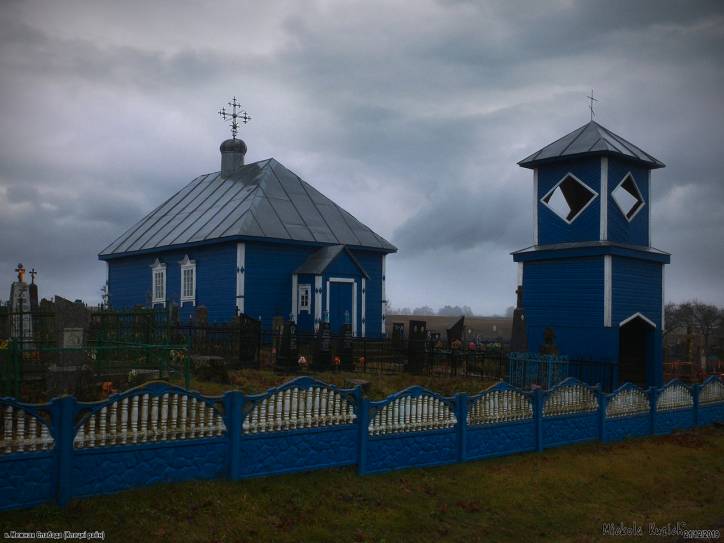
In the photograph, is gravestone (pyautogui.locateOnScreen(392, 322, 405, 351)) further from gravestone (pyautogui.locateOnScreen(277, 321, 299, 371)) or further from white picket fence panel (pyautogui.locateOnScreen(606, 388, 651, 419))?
white picket fence panel (pyautogui.locateOnScreen(606, 388, 651, 419))

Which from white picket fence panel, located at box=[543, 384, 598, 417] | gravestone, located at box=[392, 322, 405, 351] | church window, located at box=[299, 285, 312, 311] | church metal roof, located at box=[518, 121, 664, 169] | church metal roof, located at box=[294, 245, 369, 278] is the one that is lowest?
white picket fence panel, located at box=[543, 384, 598, 417]

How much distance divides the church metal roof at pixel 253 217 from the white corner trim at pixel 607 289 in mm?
13579

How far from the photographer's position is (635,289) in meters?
19.5

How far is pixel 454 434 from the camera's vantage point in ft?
36.3

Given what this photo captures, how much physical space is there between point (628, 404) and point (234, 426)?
31.5 feet

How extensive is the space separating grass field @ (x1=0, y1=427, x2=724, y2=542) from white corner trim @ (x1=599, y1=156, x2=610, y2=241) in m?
7.70

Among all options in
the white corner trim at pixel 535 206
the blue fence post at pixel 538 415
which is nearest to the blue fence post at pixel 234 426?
the blue fence post at pixel 538 415

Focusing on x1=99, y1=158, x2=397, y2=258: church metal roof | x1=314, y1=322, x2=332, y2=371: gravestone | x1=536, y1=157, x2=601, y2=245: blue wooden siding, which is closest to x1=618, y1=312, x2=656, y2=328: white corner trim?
x1=536, y1=157, x2=601, y2=245: blue wooden siding

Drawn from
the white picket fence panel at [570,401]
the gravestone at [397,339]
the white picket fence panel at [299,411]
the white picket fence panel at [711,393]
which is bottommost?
the white picket fence panel at [711,393]

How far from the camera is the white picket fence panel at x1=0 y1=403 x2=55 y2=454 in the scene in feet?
23.1

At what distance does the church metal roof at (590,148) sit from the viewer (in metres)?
19.6

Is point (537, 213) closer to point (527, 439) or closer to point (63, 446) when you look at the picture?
point (527, 439)

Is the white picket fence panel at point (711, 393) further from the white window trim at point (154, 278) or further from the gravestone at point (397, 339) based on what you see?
the white window trim at point (154, 278)

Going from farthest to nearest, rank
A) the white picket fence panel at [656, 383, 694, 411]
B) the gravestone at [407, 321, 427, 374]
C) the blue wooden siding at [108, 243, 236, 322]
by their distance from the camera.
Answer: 1. the blue wooden siding at [108, 243, 236, 322]
2. the gravestone at [407, 321, 427, 374]
3. the white picket fence panel at [656, 383, 694, 411]
